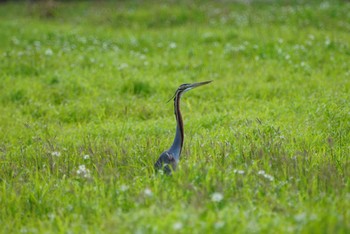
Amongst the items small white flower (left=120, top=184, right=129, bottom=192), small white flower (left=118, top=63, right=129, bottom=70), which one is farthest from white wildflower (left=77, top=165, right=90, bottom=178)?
small white flower (left=118, top=63, right=129, bottom=70)

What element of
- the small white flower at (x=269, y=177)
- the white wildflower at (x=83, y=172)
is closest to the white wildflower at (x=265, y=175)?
the small white flower at (x=269, y=177)

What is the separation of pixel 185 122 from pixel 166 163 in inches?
114

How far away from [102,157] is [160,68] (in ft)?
19.0

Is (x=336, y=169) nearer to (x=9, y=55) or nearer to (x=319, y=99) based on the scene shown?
(x=319, y=99)

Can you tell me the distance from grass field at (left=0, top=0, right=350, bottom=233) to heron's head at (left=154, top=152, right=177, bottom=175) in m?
0.11

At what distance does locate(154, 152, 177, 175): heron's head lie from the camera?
674cm

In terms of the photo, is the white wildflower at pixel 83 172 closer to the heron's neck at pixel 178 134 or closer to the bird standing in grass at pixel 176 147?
the bird standing in grass at pixel 176 147

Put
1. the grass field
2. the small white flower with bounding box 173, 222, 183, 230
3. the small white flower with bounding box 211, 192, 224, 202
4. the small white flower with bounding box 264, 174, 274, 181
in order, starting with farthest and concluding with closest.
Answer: the small white flower with bounding box 264, 174, 274, 181 < the grass field < the small white flower with bounding box 211, 192, 224, 202 < the small white flower with bounding box 173, 222, 183, 230

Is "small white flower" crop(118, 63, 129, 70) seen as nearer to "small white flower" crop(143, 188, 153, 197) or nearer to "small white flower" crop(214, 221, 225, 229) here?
"small white flower" crop(143, 188, 153, 197)

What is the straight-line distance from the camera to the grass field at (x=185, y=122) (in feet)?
19.0

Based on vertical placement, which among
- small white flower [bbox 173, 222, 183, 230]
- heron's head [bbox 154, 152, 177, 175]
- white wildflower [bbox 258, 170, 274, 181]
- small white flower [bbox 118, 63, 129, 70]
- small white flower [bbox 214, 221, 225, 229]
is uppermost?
small white flower [bbox 173, 222, 183, 230]

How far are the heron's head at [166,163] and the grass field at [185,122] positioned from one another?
4.4 inches

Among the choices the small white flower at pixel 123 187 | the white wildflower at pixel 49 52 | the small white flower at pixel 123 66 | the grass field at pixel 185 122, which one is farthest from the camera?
the white wildflower at pixel 49 52

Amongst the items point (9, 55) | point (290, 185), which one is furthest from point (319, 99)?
point (9, 55)
